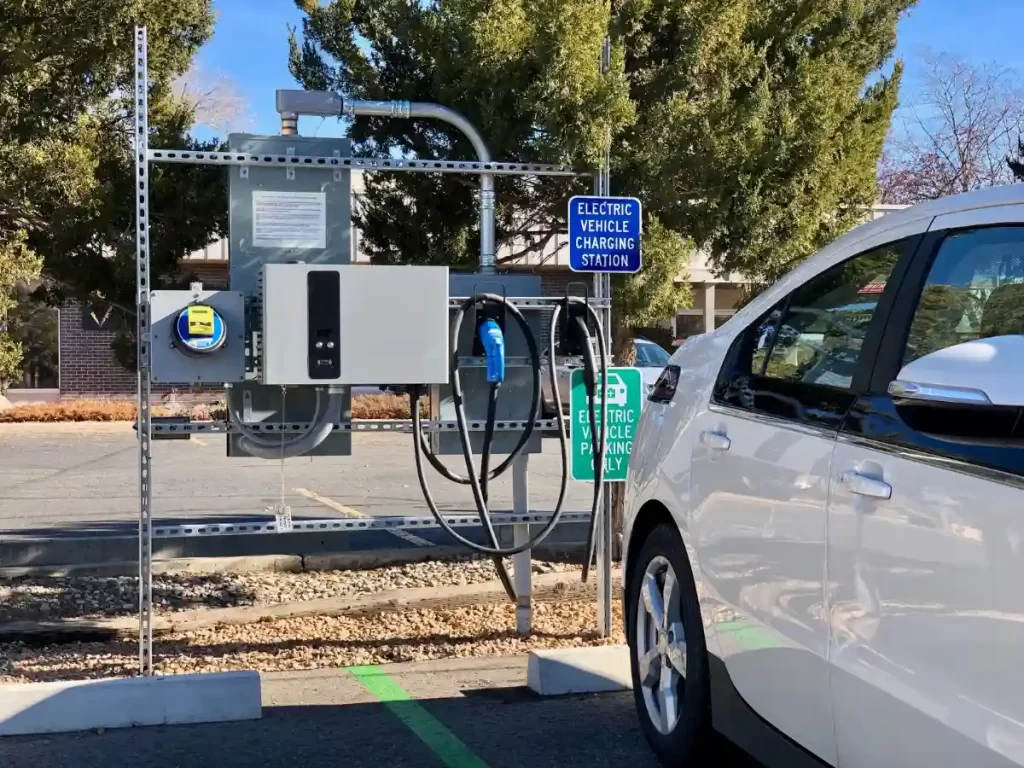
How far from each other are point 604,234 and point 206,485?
30.1ft

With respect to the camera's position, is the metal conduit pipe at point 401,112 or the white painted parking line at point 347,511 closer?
the metal conduit pipe at point 401,112

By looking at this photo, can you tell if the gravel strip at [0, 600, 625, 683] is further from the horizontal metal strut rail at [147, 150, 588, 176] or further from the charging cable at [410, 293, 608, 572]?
the horizontal metal strut rail at [147, 150, 588, 176]

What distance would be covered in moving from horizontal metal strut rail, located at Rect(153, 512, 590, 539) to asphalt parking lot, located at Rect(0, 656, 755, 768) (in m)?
0.71

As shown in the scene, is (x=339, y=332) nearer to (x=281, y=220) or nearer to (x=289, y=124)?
(x=281, y=220)

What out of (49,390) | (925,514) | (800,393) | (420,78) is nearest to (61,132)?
(420,78)

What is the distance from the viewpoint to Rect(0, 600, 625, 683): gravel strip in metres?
5.59

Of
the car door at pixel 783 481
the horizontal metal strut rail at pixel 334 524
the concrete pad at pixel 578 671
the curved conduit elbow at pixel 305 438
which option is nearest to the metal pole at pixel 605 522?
the horizontal metal strut rail at pixel 334 524

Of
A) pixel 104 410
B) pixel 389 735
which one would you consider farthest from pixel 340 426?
pixel 104 410

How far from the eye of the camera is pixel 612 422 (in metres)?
5.71

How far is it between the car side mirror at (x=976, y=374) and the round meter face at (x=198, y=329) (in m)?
3.16

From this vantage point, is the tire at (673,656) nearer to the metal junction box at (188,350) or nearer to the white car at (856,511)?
the white car at (856,511)

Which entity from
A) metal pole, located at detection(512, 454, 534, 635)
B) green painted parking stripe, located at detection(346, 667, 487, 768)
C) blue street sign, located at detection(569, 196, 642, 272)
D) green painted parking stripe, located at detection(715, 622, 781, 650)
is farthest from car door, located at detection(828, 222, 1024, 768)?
metal pole, located at detection(512, 454, 534, 635)

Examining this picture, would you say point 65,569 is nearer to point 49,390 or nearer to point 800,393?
point 800,393

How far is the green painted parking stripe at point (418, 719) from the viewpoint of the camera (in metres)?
4.29
